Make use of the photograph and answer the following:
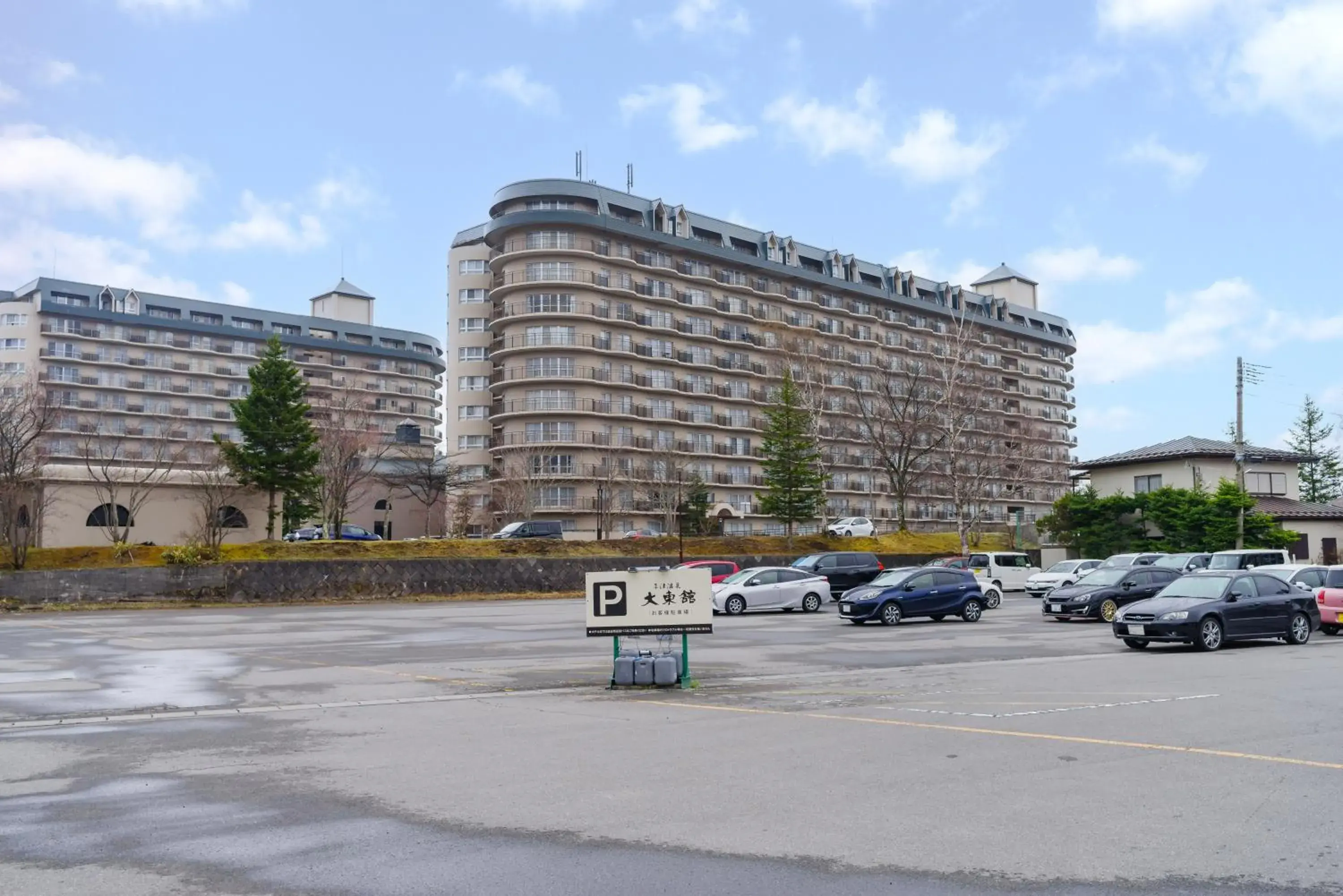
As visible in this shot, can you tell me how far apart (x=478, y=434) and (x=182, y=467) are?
2741 centimetres

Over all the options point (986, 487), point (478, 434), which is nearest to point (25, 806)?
point (478, 434)

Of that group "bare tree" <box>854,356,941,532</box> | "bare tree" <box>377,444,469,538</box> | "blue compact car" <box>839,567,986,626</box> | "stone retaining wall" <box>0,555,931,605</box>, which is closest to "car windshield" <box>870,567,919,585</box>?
"blue compact car" <box>839,567,986,626</box>

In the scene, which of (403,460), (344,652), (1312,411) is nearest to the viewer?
(344,652)

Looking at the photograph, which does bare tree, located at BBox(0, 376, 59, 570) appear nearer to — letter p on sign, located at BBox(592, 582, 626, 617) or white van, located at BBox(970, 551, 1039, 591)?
letter p on sign, located at BBox(592, 582, 626, 617)

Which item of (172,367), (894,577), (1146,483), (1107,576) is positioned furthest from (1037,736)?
(172,367)

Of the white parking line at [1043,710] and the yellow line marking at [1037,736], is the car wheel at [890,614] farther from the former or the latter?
the yellow line marking at [1037,736]

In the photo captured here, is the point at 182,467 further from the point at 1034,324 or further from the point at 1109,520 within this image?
the point at 1034,324

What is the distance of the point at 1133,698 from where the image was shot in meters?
13.3

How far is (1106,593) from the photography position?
95.0ft

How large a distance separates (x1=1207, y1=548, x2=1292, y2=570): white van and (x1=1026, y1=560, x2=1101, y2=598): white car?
759 centimetres

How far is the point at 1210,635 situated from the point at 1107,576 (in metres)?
10.4

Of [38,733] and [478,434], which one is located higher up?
[478,434]

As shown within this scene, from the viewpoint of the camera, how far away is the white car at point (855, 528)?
233 ft

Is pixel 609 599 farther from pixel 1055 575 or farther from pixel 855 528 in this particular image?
pixel 855 528
